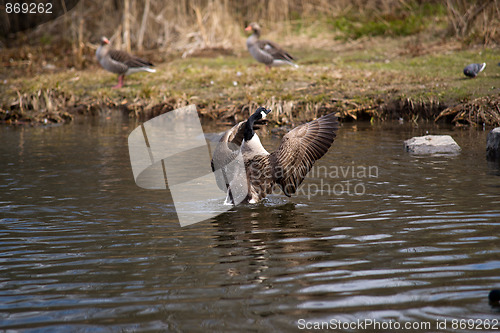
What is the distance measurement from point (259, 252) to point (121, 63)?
11225mm

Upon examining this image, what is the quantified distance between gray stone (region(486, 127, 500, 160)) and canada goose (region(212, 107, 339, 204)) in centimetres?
309

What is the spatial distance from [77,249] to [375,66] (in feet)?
37.2

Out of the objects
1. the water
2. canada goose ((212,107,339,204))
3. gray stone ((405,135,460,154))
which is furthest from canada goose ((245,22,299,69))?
canada goose ((212,107,339,204))

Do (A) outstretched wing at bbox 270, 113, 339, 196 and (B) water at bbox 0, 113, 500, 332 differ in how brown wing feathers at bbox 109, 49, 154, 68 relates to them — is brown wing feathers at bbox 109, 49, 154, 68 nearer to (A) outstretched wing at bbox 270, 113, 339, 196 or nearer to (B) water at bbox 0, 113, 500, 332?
(B) water at bbox 0, 113, 500, 332

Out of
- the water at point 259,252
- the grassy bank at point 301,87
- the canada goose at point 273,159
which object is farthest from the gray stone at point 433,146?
the canada goose at point 273,159

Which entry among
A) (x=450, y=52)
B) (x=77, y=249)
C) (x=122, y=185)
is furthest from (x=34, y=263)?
(x=450, y=52)

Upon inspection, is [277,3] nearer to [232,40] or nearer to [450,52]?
[232,40]

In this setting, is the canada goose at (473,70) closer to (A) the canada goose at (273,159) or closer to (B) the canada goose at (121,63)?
(A) the canada goose at (273,159)

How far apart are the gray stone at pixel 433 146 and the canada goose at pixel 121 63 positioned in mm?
8379

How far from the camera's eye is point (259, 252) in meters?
5.05

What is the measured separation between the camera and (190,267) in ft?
15.3

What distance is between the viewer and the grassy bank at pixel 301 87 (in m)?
11.9

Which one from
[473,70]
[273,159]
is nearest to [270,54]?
[473,70]

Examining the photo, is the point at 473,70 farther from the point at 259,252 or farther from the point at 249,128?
the point at 259,252
